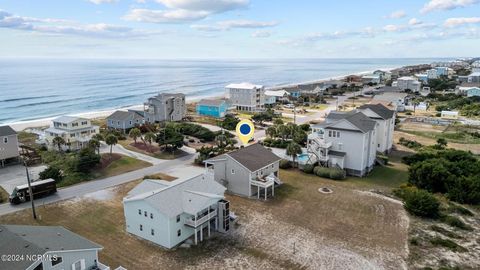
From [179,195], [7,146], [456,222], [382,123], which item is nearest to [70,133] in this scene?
[7,146]

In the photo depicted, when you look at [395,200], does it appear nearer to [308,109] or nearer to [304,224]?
[304,224]

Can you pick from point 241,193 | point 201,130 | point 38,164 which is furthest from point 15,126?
point 241,193

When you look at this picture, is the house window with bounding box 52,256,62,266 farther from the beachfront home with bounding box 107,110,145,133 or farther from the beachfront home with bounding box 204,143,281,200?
the beachfront home with bounding box 107,110,145,133

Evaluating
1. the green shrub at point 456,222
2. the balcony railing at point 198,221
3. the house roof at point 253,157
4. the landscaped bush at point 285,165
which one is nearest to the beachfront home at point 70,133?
the house roof at point 253,157

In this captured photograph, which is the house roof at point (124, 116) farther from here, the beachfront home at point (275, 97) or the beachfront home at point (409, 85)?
the beachfront home at point (409, 85)

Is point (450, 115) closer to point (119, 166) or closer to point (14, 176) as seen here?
point (119, 166)

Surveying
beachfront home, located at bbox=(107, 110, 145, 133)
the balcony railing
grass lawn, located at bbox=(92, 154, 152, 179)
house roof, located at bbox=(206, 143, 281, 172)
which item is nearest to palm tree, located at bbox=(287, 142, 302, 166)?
house roof, located at bbox=(206, 143, 281, 172)
